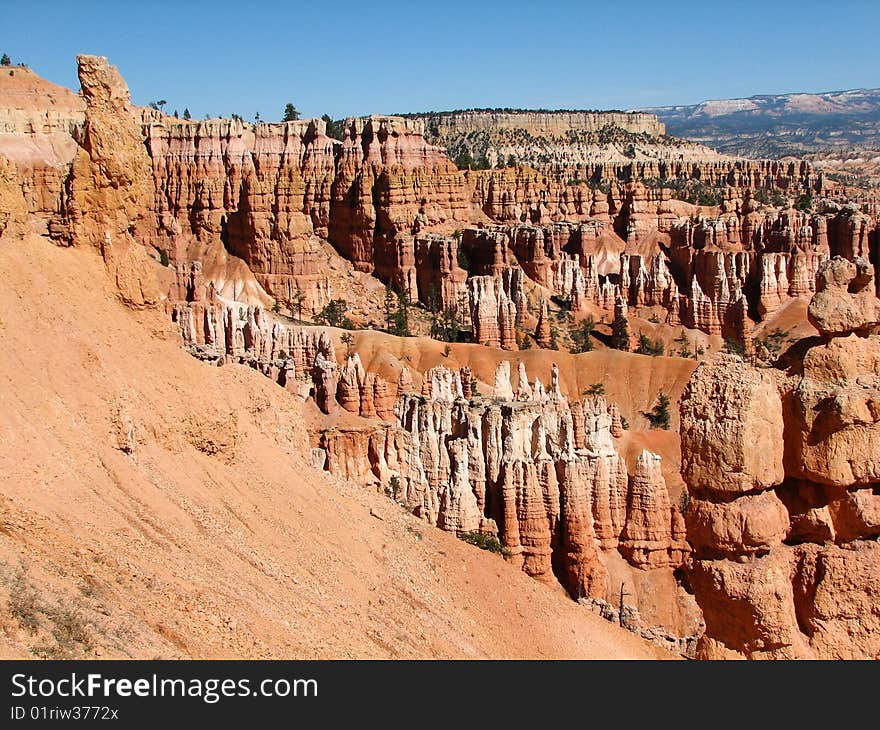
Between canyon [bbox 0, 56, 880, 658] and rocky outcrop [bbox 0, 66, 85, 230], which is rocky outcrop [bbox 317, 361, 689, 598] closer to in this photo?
canyon [bbox 0, 56, 880, 658]

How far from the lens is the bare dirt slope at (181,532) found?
14898 mm

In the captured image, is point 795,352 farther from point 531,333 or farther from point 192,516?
point 531,333

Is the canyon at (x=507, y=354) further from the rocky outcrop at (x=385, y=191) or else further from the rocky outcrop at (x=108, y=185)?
the rocky outcrop at (x=385, y=191)

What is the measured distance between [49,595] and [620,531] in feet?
69.5

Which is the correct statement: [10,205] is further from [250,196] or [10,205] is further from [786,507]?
[250,196]

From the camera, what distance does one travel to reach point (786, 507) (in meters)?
12.8

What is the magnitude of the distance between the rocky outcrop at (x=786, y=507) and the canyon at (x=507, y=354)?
0.03 meters

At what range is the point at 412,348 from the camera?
5791 centimetres

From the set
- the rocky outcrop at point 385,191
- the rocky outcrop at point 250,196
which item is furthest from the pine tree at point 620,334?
the rocky outcrop at point 250,196

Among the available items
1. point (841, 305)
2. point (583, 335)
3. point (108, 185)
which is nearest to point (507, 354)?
point (583, 335)

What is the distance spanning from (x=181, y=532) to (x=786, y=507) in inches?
402

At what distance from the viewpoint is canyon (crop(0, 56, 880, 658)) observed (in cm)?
1240

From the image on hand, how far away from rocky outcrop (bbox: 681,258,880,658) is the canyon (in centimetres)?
3
